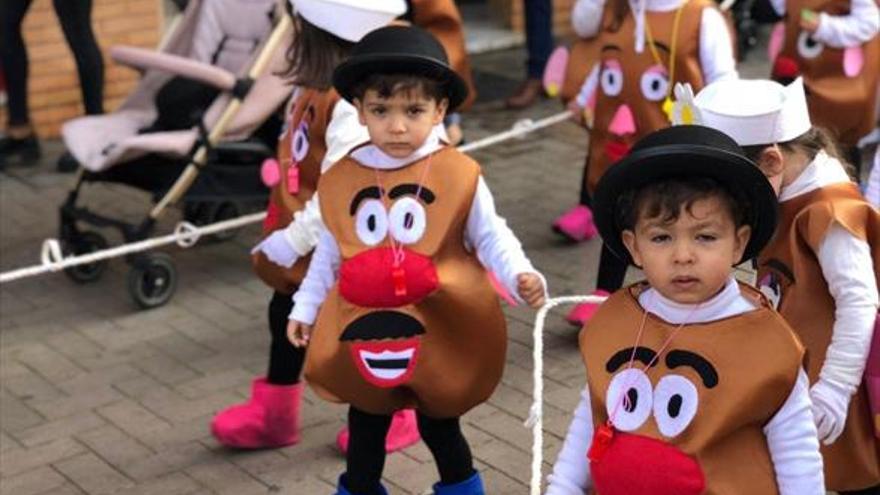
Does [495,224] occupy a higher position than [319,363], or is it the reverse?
[495,224]

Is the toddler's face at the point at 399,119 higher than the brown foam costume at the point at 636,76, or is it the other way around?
the toddler's face at the point at 399,119

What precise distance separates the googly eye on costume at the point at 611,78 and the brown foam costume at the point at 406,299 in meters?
1.77

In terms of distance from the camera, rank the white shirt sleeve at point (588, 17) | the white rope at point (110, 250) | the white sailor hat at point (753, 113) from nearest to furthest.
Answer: the white sailor hat at point (753, 113)
the white rope at point (110, 250)
the white shirt sleeve at point (588, 17)

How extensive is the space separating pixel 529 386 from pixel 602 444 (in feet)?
7.77

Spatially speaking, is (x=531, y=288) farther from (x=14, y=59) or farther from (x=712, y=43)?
(x=14, y=59)

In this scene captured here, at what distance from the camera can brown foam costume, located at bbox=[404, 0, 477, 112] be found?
6.03 m

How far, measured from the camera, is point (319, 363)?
13.2ft

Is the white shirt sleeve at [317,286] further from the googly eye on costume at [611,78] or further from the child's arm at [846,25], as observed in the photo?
the child's arm at [846,25]

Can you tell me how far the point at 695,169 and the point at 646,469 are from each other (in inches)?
22.5

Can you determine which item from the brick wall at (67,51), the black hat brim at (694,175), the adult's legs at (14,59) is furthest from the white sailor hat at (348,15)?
the brick wall at (67,51)

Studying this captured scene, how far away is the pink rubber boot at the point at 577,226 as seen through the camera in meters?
6.77

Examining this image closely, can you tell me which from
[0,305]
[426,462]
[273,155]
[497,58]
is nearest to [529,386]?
[426,462]

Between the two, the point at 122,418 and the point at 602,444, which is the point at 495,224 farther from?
the point at 122,418

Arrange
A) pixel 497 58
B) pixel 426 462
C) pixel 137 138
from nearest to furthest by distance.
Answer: pixel 426 462 → pixel 137 138 → pixel 497 58
